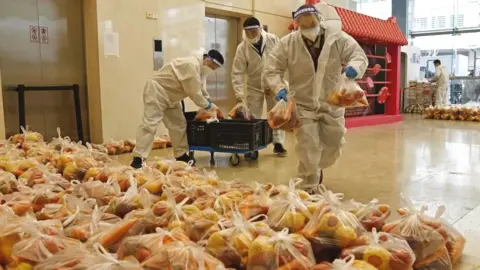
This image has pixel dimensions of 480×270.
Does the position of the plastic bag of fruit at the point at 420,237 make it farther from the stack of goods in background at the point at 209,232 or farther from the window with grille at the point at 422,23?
the window with grille at the point at 422,23

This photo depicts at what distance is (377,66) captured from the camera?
885 cm

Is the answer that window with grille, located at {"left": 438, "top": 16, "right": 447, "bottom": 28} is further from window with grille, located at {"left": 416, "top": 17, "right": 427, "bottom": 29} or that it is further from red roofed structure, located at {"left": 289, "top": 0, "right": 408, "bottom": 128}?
red roofed structure, located at {"left": 289, "top": 0, "right": 408, "bottom": 128}

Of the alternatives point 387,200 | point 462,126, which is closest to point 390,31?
point 462,126

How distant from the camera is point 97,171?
2459 millimetres

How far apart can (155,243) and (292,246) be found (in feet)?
1.31

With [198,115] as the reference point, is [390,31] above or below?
above

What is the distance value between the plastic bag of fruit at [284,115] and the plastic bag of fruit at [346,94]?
0.26 m

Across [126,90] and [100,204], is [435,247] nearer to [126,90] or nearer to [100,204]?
[100,204]

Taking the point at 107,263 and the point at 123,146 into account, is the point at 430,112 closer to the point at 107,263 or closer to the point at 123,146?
the point at 123,146

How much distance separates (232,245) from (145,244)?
0.84ft

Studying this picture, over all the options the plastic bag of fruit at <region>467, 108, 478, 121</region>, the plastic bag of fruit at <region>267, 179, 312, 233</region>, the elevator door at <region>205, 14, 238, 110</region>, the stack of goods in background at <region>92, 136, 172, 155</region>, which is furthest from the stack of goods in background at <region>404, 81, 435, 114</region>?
the plastic bag of fruit at <region>267, 179, 312, 233</region>

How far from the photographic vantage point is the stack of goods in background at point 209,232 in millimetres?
1233

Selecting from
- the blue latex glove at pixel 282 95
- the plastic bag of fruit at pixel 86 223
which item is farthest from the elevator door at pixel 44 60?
the plastic bag of fruit at pixel 86 223

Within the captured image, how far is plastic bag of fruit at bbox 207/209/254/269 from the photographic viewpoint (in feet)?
4.38
